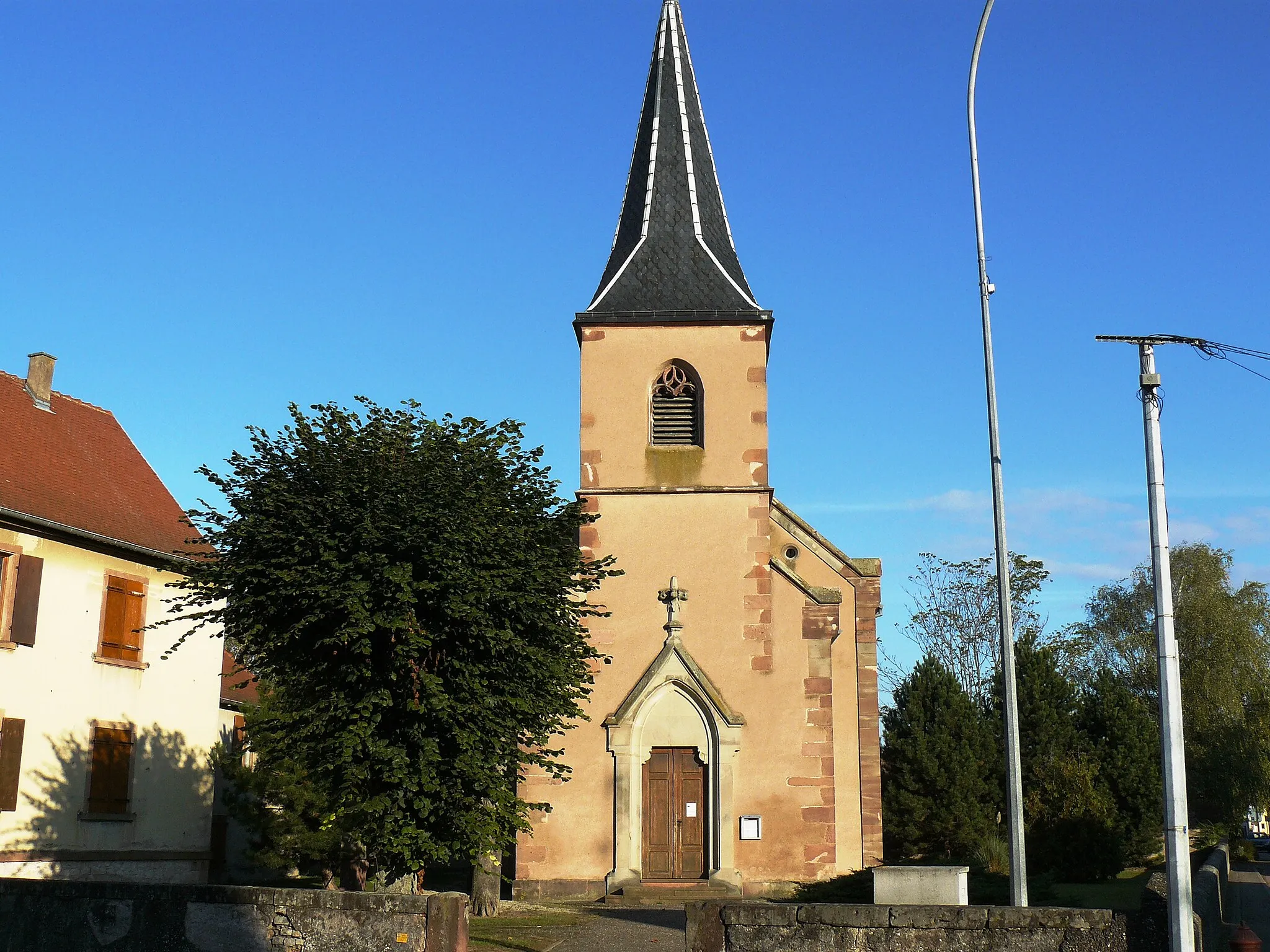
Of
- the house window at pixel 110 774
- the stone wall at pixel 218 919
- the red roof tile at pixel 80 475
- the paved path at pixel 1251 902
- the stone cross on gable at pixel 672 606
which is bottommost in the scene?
the paved path at pixel 1251 902

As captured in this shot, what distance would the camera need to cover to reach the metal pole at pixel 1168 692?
9.79 meters

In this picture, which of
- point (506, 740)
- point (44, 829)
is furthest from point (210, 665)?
point (506, 740)

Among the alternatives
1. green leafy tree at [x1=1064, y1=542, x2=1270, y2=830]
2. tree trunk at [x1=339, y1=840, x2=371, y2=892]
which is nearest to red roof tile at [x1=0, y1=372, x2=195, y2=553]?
tree trunk at [x1=339, y1=840, x2=371, y2=892]

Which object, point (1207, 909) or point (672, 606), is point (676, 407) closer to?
point (672, 606)

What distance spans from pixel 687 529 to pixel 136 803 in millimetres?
11290

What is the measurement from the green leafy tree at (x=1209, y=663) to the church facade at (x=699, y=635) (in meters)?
25.8

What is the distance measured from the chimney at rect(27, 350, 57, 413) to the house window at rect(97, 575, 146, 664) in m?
4.21

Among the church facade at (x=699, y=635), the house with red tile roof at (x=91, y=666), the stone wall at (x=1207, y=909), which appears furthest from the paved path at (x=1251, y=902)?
the house with red tile roof at (x=91, y=666)

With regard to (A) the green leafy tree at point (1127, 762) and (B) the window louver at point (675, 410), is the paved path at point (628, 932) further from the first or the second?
(A) the green leafy tree at point (1127, 762)

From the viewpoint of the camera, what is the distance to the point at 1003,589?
15.6 m

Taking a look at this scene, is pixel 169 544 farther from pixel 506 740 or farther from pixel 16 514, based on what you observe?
pixel 506 740

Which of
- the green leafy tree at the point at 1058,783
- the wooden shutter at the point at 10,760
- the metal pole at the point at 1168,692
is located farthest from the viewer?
the green leafy tree at the point at 1058,783

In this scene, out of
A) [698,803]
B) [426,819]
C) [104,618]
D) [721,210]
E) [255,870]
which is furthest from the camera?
[255,870]

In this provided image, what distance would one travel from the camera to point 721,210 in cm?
2497
